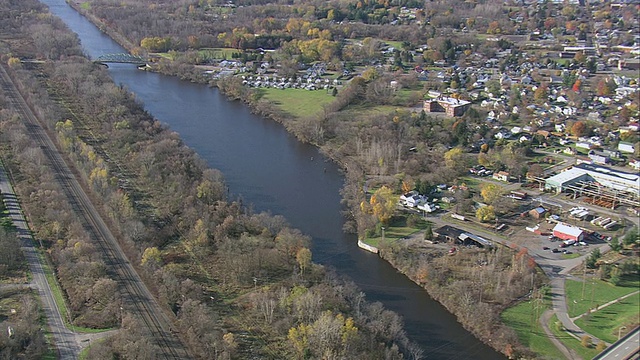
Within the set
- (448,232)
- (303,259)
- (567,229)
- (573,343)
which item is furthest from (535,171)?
(303,259)

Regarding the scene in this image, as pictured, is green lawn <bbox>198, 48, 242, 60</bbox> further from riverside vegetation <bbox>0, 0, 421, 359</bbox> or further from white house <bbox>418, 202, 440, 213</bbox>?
white house <bbox>418, 202, 440, 213</bbox>

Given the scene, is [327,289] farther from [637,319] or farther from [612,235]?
[612,235]

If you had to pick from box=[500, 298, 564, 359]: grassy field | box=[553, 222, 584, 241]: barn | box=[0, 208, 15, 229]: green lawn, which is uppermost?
box=[0, 208, 15, 229]: green lawn

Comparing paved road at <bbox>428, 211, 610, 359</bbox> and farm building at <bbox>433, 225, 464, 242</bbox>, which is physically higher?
farm building at <bbox>433, 225, 464, 242</bbox>

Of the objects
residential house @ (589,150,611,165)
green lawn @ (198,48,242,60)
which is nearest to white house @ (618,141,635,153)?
residential house @ (589,150,611,165)

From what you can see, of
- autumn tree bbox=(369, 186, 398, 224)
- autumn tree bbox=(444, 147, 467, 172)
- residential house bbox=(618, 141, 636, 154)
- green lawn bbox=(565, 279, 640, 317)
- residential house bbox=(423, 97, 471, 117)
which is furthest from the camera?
residential house bbox=(423, 97, 471, 117)

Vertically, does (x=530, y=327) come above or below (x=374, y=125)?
below

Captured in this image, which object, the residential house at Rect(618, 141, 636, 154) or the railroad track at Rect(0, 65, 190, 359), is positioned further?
the residential house at Rect(618, 141, 636, 154)

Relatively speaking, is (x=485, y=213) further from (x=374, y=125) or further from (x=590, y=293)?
(x=374, y=125)
